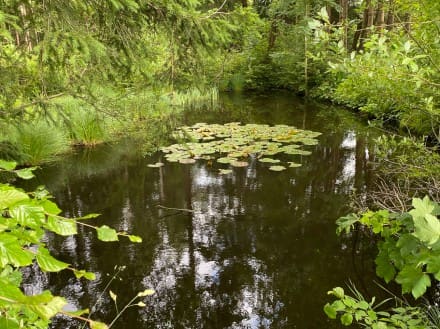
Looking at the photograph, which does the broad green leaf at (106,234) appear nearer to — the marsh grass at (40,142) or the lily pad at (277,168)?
the lily pad at (277,168)

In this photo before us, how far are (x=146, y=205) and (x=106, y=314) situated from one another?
210cm

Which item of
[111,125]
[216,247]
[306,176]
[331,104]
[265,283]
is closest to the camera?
[265,283]

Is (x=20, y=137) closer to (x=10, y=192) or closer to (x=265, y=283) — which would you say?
(x=265, y=283)

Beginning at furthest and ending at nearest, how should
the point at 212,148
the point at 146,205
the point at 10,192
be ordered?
the point at 212,148
the point at 146,205
the point at 10,192

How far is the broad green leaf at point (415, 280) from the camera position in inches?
48.0

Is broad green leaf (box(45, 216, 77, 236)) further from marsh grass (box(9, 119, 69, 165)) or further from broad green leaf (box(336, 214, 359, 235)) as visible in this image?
marsh grass (box(9, 119, 69, 165))

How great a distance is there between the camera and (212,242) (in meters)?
4.04

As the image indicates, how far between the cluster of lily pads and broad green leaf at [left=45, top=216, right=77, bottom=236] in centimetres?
472

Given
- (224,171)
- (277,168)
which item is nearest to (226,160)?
(224,171)

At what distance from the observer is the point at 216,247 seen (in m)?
3.95

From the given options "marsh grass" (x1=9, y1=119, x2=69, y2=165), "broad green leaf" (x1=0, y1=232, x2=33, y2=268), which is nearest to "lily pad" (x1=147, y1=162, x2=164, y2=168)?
"marsh grass" (x1=9, y1=119, x2=69, y2=165)

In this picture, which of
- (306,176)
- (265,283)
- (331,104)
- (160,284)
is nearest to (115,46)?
(160,284)

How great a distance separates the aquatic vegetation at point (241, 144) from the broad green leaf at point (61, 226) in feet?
15.7

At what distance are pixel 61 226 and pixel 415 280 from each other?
108 cm
